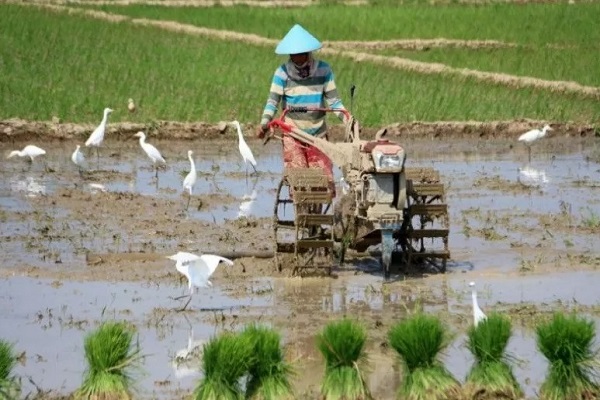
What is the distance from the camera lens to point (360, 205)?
31.3ft

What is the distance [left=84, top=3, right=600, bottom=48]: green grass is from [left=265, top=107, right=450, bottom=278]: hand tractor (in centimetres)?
1490

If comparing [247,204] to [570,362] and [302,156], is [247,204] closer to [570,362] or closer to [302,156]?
[302,156]

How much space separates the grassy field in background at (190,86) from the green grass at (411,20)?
3.15 meters

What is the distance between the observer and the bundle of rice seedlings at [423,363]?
6.59 metres

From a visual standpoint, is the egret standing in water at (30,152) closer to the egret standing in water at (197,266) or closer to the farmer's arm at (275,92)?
the farmer's arm at (275,92)

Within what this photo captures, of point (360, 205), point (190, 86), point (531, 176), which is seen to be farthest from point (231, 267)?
point (190, 86)

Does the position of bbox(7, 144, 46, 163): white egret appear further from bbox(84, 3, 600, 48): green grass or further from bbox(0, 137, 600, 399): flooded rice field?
bbox(84, 3, 600, 48): green grass

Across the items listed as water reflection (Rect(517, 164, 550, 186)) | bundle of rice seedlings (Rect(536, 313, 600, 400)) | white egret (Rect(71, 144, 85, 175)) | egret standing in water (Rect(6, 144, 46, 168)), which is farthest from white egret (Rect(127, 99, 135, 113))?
bundle of rice seedlings (Rect(536, 313, 600, 400))

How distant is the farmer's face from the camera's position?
10102 millimetres

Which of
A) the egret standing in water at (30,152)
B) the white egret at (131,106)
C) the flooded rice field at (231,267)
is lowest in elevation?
the flooded rice field at (231,267)

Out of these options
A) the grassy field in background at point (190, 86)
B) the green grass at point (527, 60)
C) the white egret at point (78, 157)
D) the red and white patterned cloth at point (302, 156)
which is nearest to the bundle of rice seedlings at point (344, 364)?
the red and white patterned cloth at point (302, 156)

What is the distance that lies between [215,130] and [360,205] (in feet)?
24.9

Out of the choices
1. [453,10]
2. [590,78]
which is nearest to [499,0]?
[453,10]

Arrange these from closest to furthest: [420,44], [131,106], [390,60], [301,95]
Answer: [301,95] → [131,106] → [390,60] → [420,44]
